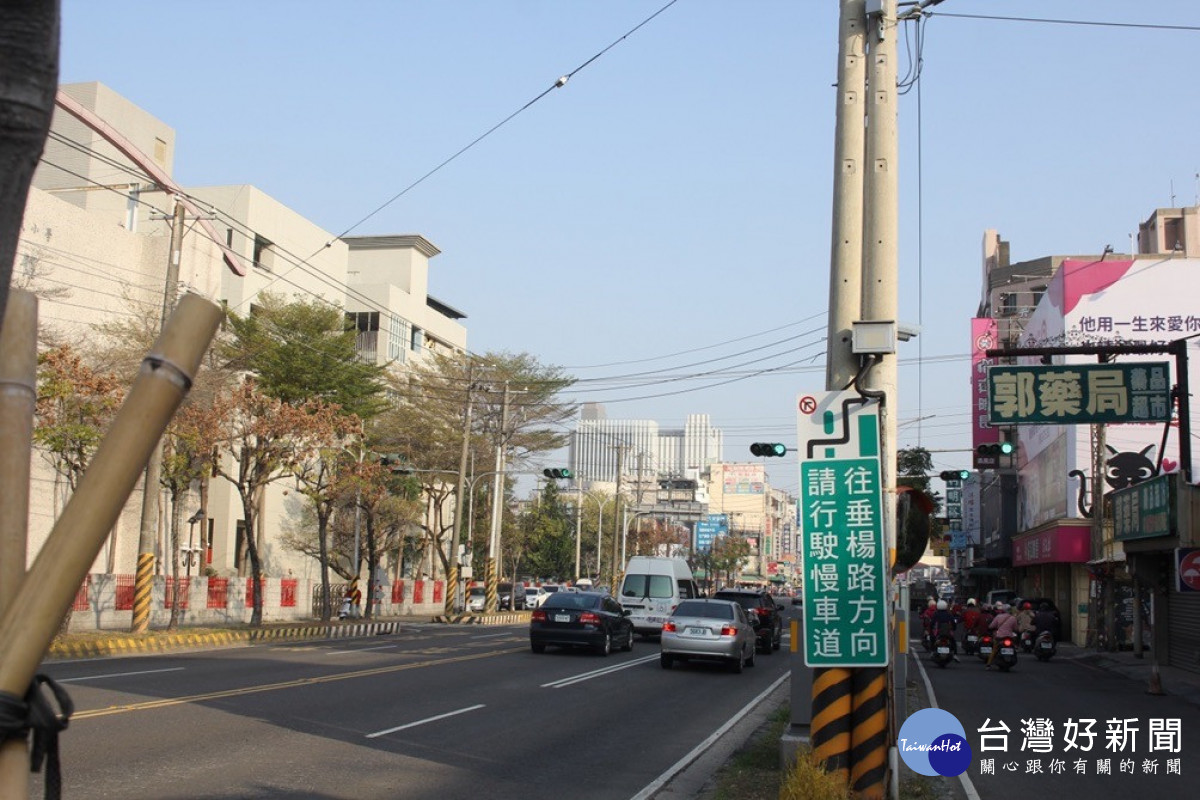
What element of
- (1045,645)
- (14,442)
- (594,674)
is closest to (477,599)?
(1045,645)

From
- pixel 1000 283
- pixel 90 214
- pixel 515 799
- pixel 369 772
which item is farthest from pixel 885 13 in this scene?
pixel 1000 283

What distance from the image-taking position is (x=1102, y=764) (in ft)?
43.1

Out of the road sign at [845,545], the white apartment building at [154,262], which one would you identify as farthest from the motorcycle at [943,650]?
the road sign at [845,545]

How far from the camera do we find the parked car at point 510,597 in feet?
209

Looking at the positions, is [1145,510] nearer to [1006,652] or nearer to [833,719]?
[1006,652]

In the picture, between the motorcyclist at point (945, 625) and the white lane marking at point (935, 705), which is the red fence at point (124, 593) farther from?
the motorcyclist at point (945, 625)

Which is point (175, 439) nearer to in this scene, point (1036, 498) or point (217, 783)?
point (217, 783)

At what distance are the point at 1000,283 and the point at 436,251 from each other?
122 ft

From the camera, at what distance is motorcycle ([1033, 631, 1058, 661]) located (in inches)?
1357

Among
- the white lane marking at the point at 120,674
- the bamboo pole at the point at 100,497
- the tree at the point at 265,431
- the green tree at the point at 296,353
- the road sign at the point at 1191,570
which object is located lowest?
the white lane marking at the point at 120,674

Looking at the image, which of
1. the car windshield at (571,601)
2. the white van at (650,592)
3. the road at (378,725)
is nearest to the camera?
the road at (378,725)

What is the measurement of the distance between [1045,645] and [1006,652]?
6518 mm

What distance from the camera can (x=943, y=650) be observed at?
30.1 metres

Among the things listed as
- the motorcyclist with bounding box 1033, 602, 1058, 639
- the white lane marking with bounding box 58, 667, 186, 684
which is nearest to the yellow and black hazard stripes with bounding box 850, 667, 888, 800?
the white lane marking with bounding box 58, 667, 186, 684
